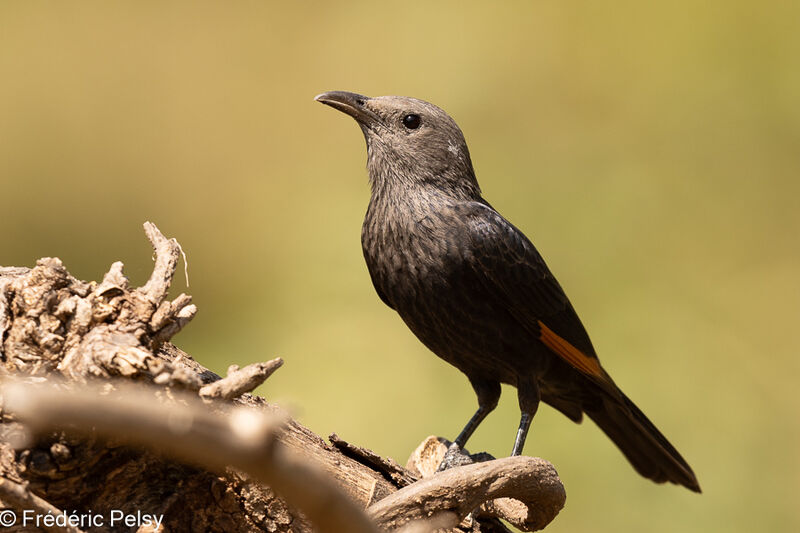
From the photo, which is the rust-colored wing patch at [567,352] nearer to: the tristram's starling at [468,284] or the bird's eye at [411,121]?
the tristram's starling at [468,284]

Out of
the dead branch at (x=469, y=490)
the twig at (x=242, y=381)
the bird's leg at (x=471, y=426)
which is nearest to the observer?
the twig at (x=242, y=381)

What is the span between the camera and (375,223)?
140 inches

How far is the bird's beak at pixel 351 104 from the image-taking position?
12.1 feet

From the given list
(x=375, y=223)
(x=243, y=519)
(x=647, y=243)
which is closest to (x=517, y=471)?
(x=243, y=519)

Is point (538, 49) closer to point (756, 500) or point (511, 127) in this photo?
point (511, 127)

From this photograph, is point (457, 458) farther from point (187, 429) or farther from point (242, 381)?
point (187, 429)

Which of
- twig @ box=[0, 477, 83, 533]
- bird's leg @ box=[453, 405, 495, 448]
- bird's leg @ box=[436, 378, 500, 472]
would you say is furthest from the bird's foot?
twig @ box=[0, 477, 83, 533]

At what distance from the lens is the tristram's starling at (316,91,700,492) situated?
11.0 ft

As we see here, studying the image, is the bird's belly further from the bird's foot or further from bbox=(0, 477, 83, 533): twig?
bbox=(0, 477, 83, 533): twig

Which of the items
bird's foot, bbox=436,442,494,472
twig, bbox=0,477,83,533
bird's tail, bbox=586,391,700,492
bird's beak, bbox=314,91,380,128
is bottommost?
twig, bbox=0,477,83,533

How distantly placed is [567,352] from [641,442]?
74 centimetres

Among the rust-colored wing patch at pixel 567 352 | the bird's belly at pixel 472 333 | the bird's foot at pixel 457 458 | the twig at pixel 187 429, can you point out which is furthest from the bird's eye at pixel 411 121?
the twig at pixel 187 429

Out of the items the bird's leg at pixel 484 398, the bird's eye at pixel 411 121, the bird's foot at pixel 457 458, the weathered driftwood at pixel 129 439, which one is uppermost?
the bird's eye at pixel 411 121

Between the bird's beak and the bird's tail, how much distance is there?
1.65m
